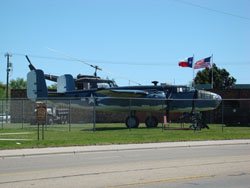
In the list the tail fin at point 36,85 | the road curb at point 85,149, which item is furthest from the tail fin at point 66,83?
the road curb at point 85,149

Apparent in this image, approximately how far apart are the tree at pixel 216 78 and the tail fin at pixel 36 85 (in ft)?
221

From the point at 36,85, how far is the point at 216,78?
70887 mm

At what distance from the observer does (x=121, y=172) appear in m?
9.98

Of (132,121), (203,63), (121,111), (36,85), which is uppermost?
(203,63)

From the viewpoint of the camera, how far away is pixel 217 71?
323 ft

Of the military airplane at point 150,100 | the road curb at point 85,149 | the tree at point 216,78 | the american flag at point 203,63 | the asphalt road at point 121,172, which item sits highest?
the tree at point 216,78

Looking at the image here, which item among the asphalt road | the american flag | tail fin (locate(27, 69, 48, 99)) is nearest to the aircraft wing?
tail fin (locate(27, 69, 48, 99))

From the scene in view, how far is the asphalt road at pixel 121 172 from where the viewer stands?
8336mm

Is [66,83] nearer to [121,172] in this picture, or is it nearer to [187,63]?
[187,63]

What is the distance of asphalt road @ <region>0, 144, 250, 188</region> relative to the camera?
27.3ft

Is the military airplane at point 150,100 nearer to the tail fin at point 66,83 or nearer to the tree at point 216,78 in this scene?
the tail fin at point 66,83

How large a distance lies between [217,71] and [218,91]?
55.6 meters

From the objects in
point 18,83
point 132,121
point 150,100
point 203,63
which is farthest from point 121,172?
point 18,83

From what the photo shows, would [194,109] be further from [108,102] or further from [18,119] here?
[18,119]
